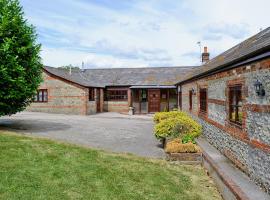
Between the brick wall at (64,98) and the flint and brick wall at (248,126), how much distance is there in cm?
1889

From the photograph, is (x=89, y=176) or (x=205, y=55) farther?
(x=205, y=55)

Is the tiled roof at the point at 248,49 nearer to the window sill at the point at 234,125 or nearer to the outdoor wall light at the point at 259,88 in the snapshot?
the outdoor wall light at the point at 259,88

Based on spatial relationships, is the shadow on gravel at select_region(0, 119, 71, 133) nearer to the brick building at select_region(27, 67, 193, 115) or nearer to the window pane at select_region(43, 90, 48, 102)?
the brick building at select_region(27, 67, 193, 115)

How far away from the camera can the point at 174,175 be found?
9.65 metres

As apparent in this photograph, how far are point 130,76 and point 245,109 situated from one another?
27557 mm

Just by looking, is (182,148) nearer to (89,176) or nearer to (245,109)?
(245,109)

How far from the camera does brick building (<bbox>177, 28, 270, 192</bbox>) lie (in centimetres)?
703

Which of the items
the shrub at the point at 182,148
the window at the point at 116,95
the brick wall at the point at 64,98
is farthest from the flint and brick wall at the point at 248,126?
the window at the point at 116,95

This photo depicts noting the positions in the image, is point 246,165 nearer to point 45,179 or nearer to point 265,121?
point 265,121

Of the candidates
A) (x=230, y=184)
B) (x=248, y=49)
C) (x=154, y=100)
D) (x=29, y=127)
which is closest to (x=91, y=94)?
(x=154, y=100)

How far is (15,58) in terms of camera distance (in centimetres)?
1531

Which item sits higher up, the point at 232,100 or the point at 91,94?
the point at 91,94

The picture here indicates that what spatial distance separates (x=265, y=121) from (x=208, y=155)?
3.99 m

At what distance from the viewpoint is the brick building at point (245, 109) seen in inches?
277
